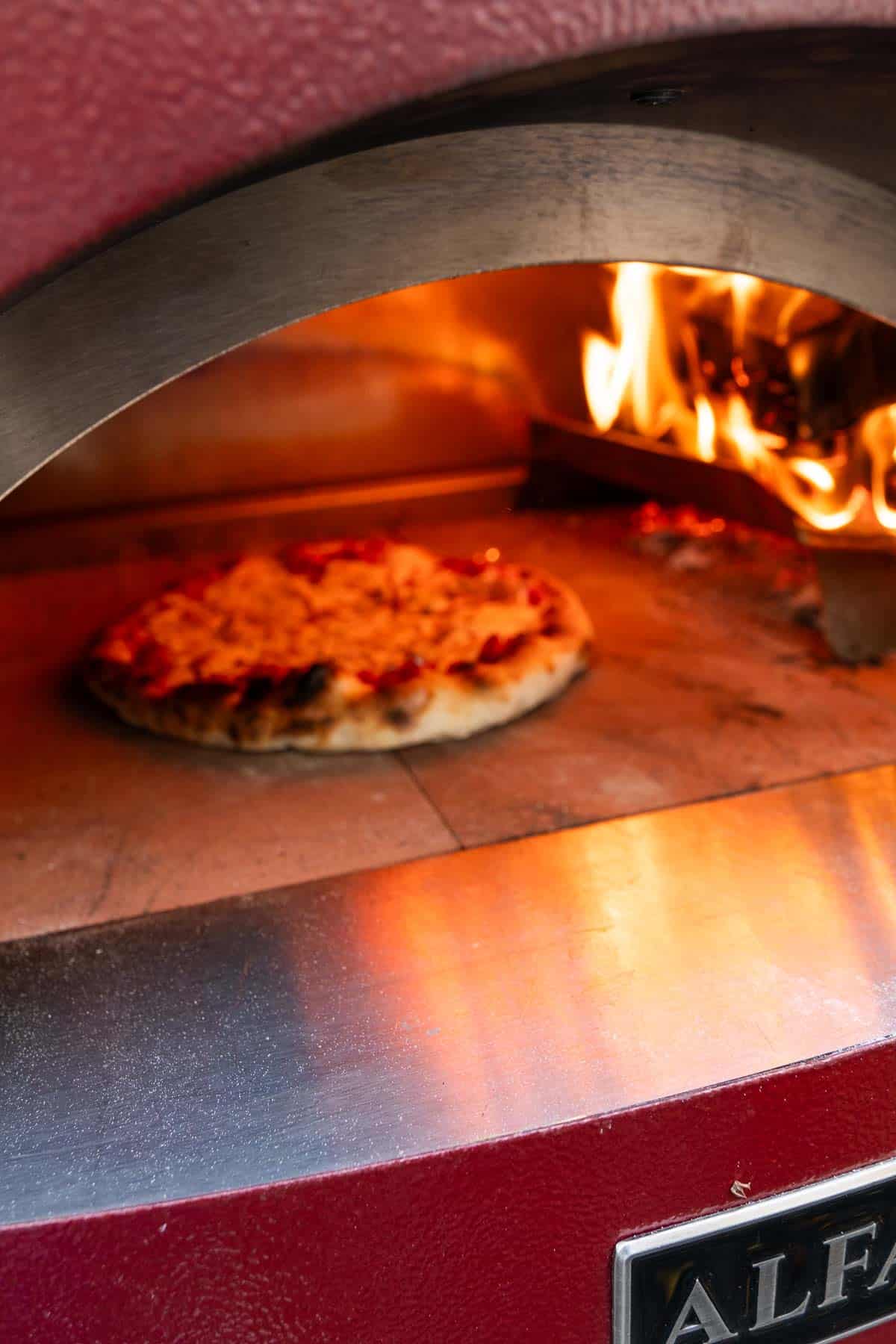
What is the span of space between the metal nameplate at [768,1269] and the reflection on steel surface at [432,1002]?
0.13m

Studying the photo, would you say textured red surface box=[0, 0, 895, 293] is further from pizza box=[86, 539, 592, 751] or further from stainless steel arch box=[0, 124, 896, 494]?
pizza box=[86, 539, 592, 751]

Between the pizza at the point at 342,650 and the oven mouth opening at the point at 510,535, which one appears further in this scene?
the pizza at the point at 342,650

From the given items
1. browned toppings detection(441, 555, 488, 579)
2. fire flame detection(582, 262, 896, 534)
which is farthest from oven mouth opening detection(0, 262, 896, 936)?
browned toppings detection(441, 555, 488, 579)

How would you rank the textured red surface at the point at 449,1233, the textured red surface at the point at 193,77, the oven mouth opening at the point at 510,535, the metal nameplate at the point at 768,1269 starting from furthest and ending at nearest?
the oven mouth opening at the point at 510,535
the metal nameplate at the point at 768,1269
the textured red surface at the point at 449,1233
the textured red surface at the point at 193,77

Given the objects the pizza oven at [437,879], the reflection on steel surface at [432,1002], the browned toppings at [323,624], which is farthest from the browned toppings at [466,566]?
the reflection on steel surface at [432,1002]

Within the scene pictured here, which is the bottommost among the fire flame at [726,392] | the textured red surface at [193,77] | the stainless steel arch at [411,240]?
the fire flame at [726,392]

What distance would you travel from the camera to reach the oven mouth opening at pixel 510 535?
147 centimetres

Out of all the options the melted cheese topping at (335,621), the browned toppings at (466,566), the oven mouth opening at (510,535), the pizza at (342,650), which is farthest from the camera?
the browned toppings at (466,566)

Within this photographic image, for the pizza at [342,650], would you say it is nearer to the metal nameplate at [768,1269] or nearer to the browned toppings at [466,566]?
the browned toppings at [466,566]

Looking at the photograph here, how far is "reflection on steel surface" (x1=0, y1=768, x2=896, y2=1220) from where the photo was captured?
3.05 ft

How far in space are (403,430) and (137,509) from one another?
24.4 inches

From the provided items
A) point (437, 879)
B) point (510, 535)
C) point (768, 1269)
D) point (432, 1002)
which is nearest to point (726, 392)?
→ point (510, 535)

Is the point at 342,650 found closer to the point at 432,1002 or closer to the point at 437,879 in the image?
the point at 437,879

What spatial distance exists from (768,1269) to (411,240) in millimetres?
903
